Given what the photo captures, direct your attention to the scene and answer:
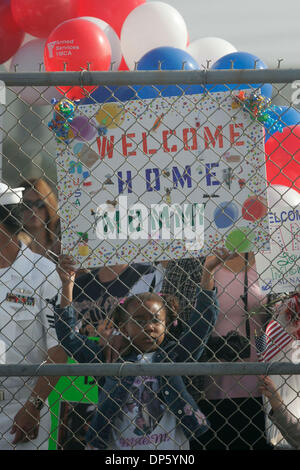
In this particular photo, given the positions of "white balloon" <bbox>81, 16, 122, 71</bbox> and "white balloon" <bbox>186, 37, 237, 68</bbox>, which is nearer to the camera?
"white balloon" <bbox>81, 16, 122, 71</bbox>

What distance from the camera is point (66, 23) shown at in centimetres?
343

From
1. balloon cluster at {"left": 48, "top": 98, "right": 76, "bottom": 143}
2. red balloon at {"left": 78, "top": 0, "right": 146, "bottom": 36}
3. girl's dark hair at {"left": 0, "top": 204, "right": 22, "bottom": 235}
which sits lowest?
girl's dark hair at {"left": 0, "top": 204, "right": 22, "bottom": 235}

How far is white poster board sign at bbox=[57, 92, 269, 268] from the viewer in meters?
2.32

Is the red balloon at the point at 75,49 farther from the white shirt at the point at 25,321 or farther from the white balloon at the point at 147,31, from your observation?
the white shirt at the point at 25,321

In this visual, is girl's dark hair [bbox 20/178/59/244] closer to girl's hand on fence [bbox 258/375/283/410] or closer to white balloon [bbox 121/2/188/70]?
white balloon [bbox 121/2/188/70]

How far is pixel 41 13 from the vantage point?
3.71 metres

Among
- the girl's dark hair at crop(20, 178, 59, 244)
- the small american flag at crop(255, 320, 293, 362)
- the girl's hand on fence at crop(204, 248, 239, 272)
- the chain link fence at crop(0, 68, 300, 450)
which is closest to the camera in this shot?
the chain link fence at crop(0, 68, 300, 450)

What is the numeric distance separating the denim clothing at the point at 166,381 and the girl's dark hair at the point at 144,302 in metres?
0.13

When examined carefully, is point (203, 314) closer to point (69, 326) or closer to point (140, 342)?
point (140, 342)

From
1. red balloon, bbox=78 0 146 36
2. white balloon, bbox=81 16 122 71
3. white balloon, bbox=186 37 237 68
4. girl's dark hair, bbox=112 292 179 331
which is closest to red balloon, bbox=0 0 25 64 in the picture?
red balloon, bbox=78 0 146 36

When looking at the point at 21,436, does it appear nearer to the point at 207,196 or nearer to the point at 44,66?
the point at 207,196

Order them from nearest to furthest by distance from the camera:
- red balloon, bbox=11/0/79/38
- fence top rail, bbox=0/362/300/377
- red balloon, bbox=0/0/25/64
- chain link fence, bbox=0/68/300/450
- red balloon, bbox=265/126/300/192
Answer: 1. fence top rail, bbox=0/362/300/377
2. chain link fence, bbox=0/68/300/450
3. red balloon, bbox=265/126/300/192
4. red balloon, bbox=11/0/79/38
5. red balloon, bbox=0/0/25/64
